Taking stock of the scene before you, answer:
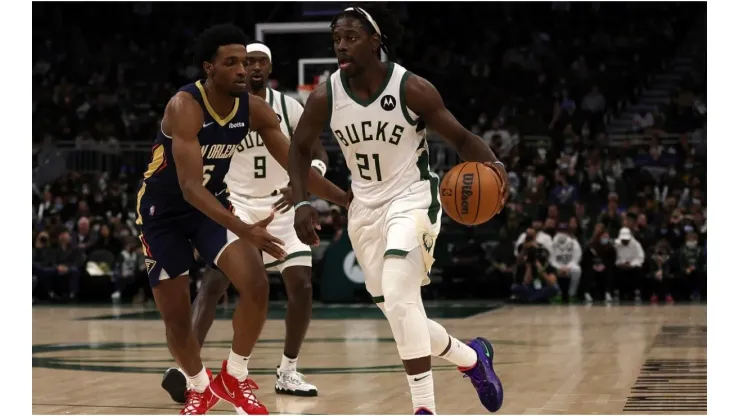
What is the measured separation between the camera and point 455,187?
5.82 m

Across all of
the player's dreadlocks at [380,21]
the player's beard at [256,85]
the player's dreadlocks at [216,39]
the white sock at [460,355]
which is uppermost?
the player's dreadlocks at [380,21]

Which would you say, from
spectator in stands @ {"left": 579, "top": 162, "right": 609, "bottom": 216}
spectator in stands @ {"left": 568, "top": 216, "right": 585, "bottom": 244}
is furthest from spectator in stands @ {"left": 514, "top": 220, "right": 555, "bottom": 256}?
spectator in stands @ {"left": 579, "top": 162, "right": 609, "bottom": 216}

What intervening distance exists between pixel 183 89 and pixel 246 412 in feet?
5.91

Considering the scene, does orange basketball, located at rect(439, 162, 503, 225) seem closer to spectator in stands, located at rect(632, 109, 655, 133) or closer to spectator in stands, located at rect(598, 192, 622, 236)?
spectator in stands, located at rect(598, 192, 622, 236)

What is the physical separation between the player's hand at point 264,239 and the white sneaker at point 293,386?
1811 millimetres

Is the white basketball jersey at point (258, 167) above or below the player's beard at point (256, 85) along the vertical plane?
below

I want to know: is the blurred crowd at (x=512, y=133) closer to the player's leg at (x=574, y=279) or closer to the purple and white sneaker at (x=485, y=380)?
the player's leg at (x=574, y=279)

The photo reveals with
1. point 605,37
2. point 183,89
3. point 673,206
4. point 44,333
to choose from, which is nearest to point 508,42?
point 605,37

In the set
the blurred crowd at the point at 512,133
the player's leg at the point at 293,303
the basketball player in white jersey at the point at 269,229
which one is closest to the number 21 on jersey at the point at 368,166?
the basketball player in white jersey at the point at 269,229

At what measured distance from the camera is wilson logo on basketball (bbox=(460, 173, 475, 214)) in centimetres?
576

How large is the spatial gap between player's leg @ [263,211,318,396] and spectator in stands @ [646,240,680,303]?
11553 millimetres

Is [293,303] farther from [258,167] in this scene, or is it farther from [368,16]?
[368,16]

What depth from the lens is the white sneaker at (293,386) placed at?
23.6ft

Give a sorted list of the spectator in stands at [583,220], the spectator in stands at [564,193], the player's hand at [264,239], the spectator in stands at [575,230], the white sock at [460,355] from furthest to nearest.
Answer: the spectator in stands at [564,193] → the spectator in stands at [583,220] → the spectator in stands at [575,230] → the white sock at [460,355] → the player's hand at [264,239]
